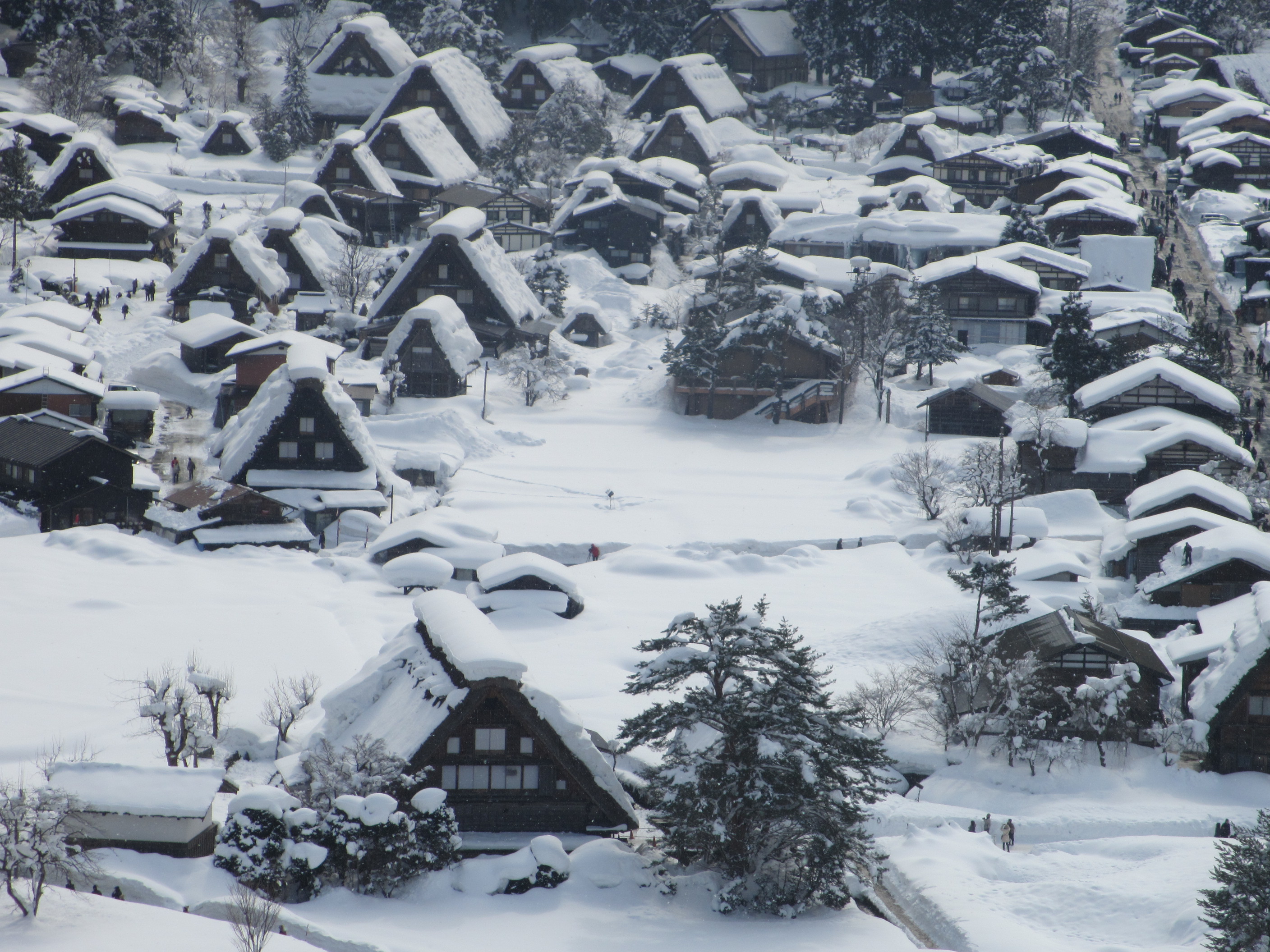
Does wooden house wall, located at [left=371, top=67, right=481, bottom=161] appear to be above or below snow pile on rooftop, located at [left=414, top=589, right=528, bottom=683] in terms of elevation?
above

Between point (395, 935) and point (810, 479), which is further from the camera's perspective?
point (810, 479)

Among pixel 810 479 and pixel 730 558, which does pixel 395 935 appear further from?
pixel 810 479

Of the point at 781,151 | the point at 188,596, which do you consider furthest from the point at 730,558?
the point at 781,151

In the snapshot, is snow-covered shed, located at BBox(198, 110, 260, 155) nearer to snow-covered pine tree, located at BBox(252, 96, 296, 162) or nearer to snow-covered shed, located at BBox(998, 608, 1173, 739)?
snow-covered pine tree, located at BBox(252, 96, 296, 162)

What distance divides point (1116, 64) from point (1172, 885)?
86.8 metres

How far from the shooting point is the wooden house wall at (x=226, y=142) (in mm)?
73062

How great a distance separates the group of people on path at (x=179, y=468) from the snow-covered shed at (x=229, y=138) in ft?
112

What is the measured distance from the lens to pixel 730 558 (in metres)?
39.9

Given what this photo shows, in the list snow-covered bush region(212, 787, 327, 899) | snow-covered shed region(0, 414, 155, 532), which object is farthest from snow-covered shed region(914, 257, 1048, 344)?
snow-covered bush region(212, 787, 327, 899)

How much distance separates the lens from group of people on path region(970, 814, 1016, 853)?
26.5 meters

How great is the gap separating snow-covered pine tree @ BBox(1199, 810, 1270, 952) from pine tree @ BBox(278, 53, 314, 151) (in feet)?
213

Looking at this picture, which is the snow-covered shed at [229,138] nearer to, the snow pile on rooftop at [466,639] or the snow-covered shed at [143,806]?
the snow pile on rooftop at [466,639]

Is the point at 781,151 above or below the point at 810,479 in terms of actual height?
above

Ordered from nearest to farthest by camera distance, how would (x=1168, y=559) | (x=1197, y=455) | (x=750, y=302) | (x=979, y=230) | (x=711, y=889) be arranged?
(x=711, y=889), (x=1168, y=559), (x=1197, y=455), (x=750, y=302), (x=979, y=230)
